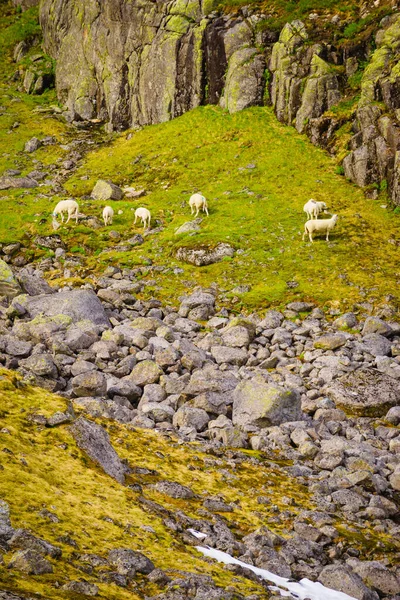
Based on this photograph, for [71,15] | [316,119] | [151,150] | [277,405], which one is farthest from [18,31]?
[277,405]

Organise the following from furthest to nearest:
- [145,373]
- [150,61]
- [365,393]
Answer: [150,61], [365,393], [145,373]

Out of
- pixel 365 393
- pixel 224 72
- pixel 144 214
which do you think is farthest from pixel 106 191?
pixel 365 393

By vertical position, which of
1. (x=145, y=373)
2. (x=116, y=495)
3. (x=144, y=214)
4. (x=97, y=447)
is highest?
(x=116, y=495)

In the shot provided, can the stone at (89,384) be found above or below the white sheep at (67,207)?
above

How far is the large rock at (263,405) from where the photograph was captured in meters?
21.4

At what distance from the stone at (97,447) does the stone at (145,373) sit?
8.44 m

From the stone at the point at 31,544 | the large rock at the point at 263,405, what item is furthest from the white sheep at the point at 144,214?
the stone at the point at 31,544

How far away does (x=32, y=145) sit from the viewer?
77.4m

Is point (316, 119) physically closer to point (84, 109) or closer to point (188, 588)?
point (84, 109)

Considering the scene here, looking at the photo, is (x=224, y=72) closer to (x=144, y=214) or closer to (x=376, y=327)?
(x=144, y=214)

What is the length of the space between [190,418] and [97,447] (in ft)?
21.8

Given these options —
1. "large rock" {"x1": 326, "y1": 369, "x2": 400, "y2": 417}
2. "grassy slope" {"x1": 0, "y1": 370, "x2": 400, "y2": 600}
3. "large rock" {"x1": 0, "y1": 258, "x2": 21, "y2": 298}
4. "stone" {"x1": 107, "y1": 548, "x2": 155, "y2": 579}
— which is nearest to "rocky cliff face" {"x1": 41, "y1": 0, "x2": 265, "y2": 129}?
"large rock" {"x1": 0, "y1": 258, "x2": 21, "y2": 298}

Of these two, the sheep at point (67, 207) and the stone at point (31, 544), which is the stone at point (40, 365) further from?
the sheep at point (67, 207)

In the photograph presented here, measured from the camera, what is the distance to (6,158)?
7450cm
